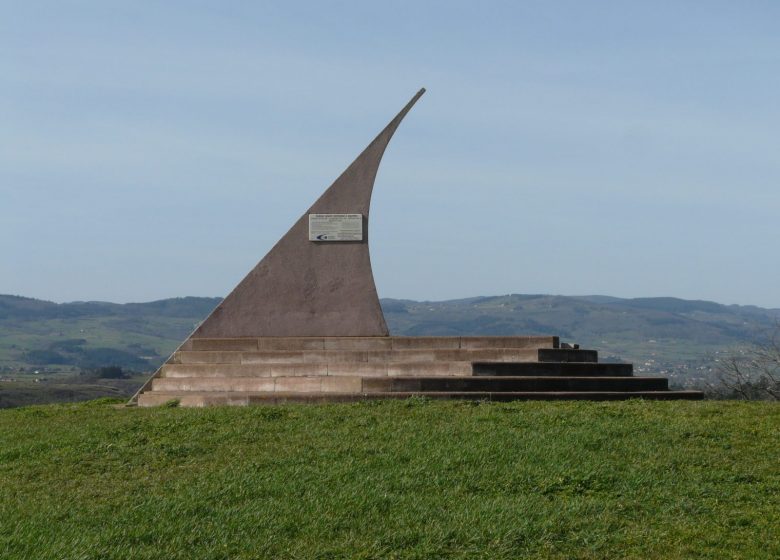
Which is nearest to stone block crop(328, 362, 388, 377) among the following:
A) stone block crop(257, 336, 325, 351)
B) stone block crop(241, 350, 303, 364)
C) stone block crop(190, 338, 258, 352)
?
stone block crop(241, 350, 303, 364)

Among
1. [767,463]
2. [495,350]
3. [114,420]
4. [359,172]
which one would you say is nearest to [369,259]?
[359,172]

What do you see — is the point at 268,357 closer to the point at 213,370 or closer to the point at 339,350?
the point at 213,370

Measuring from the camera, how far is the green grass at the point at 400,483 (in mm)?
8555

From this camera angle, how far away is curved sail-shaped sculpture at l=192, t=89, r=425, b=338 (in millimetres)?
18312

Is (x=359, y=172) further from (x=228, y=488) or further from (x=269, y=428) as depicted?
(x=228, y=488)

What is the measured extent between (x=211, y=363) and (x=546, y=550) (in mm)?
9931

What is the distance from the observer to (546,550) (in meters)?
8.47

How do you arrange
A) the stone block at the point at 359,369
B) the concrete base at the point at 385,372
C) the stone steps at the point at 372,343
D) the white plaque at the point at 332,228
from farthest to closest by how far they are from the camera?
the white plaque at the point at 332,228 → the stone steps at the point at 372,343 → the stone block at the point at 359,369 → the concrete base at the point at 385,372

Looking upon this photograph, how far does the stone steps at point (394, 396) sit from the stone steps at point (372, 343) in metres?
1.78

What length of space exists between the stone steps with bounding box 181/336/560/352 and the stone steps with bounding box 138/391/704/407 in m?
1.78

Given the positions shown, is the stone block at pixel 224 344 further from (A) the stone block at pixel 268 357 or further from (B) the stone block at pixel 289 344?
(A) the stone block at pixel 268 357

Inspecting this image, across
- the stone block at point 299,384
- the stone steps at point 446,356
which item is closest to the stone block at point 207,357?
the stone steps at point 446,356

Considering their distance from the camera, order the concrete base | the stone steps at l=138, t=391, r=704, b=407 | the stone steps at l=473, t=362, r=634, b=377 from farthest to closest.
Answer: the stone steps at l=473, t=362, r=634, b=377
the concrete base
the stone steps at l=138, t=391, r=704, b=407

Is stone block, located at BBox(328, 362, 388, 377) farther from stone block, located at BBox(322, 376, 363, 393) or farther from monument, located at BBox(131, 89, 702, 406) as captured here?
stone block, located at BBox(322, 376, 363, 393)
